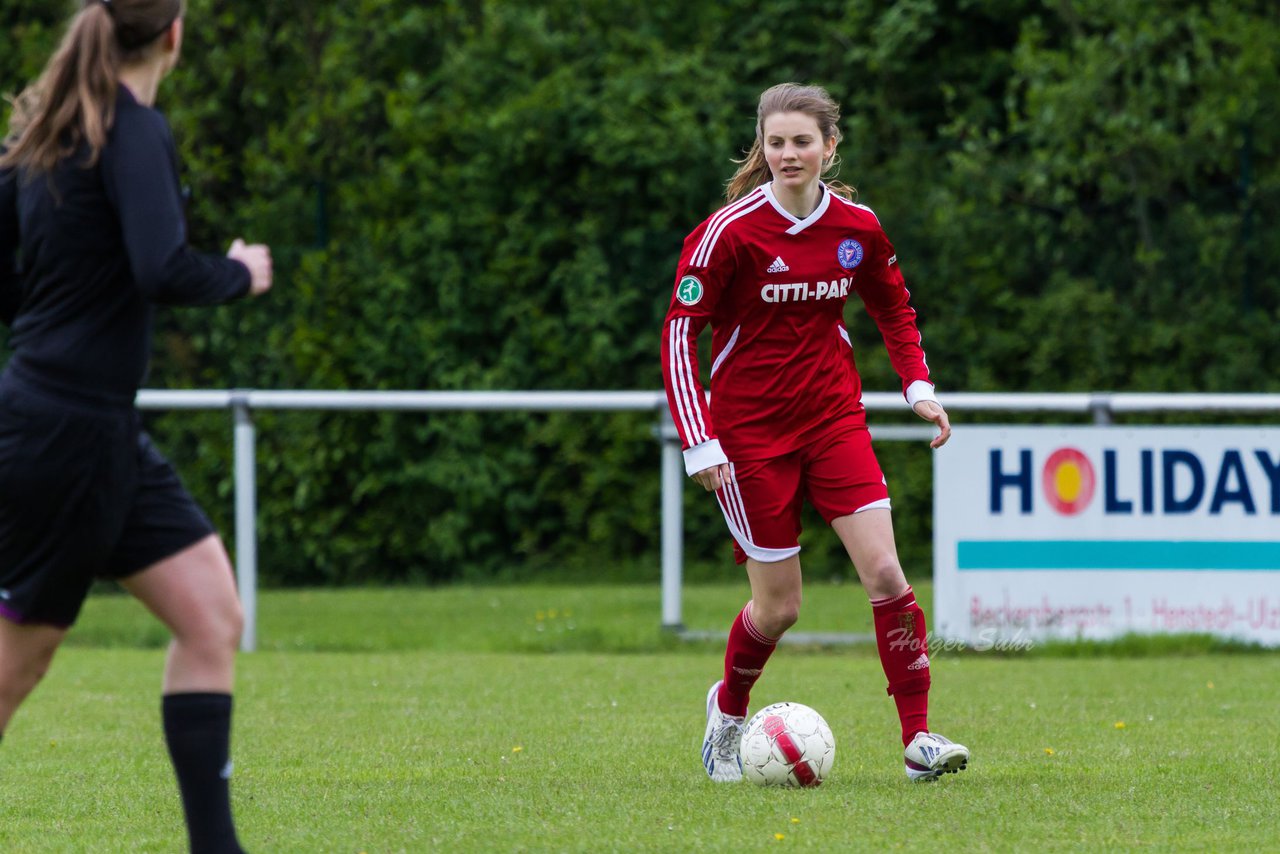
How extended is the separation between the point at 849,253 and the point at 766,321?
35 centimetres

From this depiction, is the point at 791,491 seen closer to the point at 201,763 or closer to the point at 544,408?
the point at 201,763

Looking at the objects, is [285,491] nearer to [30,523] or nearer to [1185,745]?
[1185,745]

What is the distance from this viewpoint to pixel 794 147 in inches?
223

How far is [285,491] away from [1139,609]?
6.57 metres

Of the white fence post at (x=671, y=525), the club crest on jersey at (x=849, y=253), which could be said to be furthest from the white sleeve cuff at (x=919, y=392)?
the white fence post at (x=671, y=525)

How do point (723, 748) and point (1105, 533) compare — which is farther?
point (1105, 533)

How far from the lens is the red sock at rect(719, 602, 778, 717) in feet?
19.5

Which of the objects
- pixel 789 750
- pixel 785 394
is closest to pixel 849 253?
pixel 785 394

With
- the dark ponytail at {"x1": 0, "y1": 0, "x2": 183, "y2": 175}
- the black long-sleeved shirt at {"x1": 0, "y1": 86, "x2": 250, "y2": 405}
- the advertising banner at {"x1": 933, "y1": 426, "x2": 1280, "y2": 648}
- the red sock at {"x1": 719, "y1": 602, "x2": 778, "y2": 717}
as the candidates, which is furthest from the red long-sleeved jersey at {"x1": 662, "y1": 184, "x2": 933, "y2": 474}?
the advertising banner at {"x1": 933, "y1": 426, "x2": 1280, "y2": 648}

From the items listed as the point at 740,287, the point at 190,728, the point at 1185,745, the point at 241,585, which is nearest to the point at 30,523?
the point at 190,728

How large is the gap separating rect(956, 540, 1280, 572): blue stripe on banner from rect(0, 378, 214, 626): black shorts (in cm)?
657

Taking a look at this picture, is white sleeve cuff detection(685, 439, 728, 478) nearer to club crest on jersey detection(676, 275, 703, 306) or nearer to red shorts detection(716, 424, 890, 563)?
red shorts detection(716, 424, 890, 563)

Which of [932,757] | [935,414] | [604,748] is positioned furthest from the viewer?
[604,748]

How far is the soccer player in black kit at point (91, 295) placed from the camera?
11.7ft
